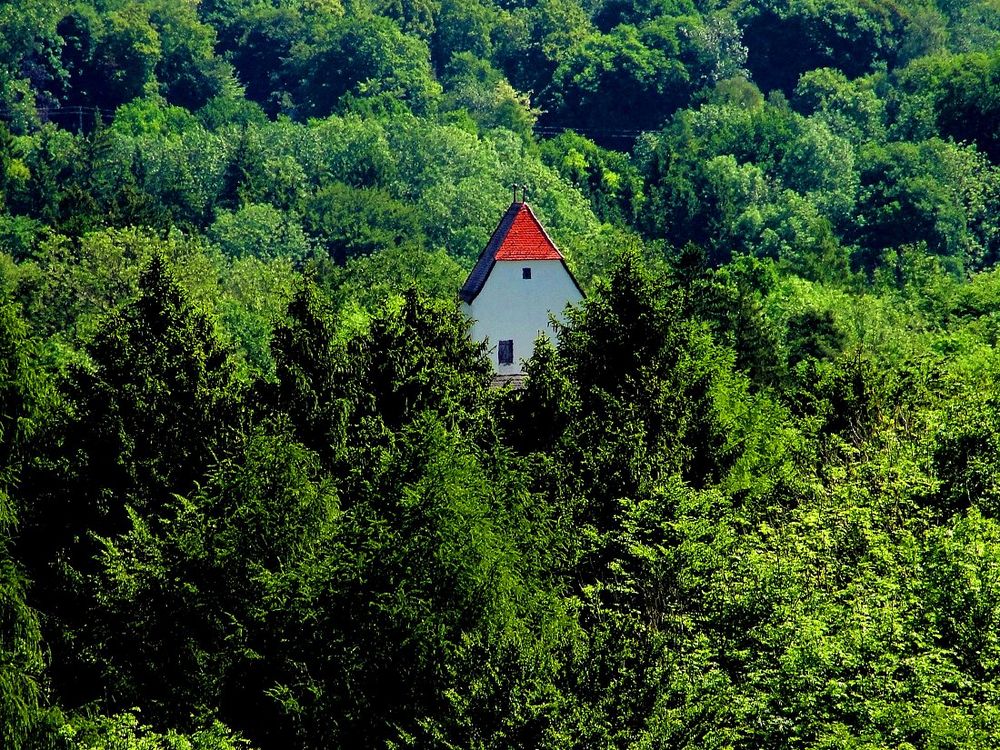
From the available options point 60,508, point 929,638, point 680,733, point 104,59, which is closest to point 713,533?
point 929,638

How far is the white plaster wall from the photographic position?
69000 millimetres

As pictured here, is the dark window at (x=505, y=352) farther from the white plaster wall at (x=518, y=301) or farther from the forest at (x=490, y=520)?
the forest at (x=490, y=520)

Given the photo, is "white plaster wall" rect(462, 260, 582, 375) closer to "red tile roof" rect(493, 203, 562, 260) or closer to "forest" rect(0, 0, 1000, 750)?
"red tile roof" rect(493, 203, 562, 260)

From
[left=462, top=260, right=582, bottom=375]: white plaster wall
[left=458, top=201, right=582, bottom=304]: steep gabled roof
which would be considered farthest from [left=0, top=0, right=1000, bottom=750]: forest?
[left=462, top=260, right=582, bottom=375]: white plaster wall

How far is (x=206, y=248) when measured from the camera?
9919 centimetres

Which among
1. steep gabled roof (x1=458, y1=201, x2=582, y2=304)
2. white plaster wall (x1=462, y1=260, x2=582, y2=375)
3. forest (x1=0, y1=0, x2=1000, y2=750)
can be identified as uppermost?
steep gabled roof (x1=458, y1=201, x2=582, y2=304)

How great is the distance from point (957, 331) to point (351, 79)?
84065 millimetres

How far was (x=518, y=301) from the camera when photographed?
69375mm

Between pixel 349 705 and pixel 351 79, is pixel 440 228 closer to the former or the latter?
pixel 351 79

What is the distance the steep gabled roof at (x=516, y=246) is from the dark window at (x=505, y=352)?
1.60 meters

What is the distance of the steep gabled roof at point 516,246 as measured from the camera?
69.2 meters

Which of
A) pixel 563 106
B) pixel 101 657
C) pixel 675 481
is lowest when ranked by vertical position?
pixel 101 657

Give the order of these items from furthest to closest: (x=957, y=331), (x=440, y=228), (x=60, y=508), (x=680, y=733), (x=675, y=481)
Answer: (x=440, y=228) → (x=957, y=331) → (x=60, y=508) → (x=675, y=481) → (x=680, y=733)

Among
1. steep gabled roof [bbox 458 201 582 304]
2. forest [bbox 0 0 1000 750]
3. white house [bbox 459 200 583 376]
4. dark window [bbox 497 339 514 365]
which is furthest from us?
steep gabled roof [bbox 458 201 582 304]
